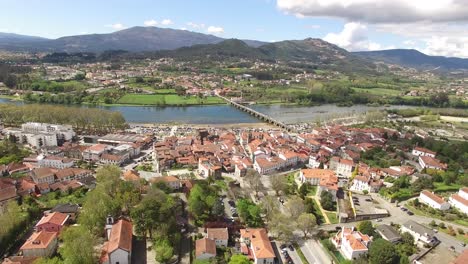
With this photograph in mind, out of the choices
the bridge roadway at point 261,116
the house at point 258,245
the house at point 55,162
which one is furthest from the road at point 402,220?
A: the bridge roadway at point 261,116

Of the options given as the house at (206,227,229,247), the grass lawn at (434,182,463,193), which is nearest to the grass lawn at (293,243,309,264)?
the house at (206,227,229,247)

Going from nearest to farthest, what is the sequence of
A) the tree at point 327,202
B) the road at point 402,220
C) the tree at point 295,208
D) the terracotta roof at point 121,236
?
the terracotta roof at point 121,236 < the road at point 402,220 < the tree at point 295,208 < the tree at point 327,202

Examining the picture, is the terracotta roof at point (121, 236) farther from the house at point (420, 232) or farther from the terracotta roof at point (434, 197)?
the terracotta roof at point (434, 197)

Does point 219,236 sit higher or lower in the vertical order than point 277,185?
lower

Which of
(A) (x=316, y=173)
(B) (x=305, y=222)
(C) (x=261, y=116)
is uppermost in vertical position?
(B) (x=305, y=222)

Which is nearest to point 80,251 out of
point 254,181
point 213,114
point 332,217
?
point 254,181

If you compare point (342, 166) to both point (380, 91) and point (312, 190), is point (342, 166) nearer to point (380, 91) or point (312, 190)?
point (312, 190)
